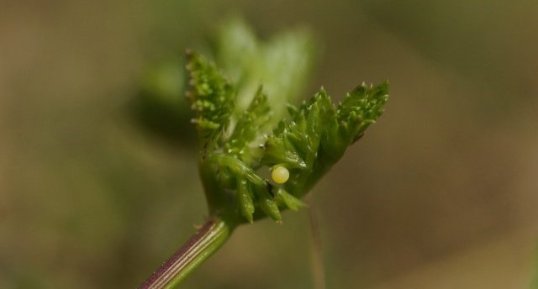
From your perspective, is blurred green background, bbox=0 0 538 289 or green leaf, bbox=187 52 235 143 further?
blurred green background, bbox=0 0 538 289

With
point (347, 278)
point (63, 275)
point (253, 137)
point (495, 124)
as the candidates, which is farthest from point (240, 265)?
point (253, 137)

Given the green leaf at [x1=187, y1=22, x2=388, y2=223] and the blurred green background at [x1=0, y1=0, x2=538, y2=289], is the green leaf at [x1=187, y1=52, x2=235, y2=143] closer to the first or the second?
the green leaf at [x1=187, y1=22, x2=388, y2=223]

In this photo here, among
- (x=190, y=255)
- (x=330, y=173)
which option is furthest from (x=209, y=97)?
(x=330, y=173)

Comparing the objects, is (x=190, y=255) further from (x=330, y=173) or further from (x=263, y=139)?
(x=330, y=173)

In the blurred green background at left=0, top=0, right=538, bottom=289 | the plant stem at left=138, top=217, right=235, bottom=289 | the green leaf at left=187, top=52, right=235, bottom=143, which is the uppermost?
the blurred green background at left=0, top=0, right=538, bottom=289

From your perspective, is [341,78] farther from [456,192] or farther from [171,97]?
[171,97]

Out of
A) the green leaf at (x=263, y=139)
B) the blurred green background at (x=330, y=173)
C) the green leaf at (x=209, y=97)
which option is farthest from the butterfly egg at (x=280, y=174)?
the blurred green background at (x=330, y=173)

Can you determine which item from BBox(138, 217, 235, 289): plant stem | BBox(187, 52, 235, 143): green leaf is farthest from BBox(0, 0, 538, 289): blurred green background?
BBox(138, 217, 235, 289): plant stem
